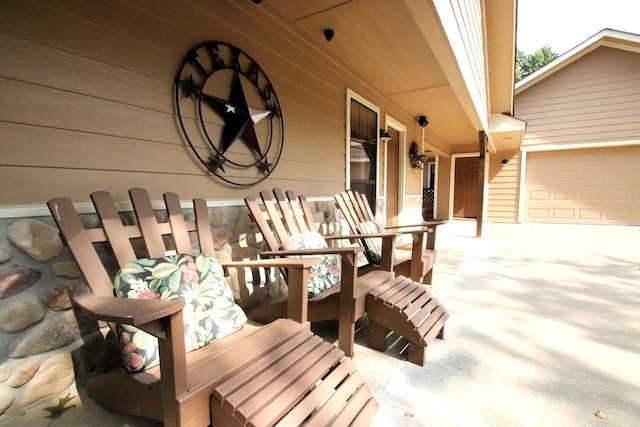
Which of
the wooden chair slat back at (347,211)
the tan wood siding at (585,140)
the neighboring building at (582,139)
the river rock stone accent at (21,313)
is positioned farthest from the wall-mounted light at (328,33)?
the tan wood siding at (585,140)

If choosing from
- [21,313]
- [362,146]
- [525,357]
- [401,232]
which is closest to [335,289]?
[401,232]

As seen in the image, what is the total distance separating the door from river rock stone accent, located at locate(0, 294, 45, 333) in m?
4.45

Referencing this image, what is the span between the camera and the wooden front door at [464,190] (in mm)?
9375

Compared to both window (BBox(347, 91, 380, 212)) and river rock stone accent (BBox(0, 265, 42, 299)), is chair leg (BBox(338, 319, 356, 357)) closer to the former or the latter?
river rock stone accent (BBox(0, 265, 42, 299))

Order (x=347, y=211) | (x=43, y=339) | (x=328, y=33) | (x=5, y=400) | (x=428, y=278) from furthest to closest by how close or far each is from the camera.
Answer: (x=428, y=278) < (x=347, y=211) < (x=328, y=33) < (x=43, y=339) < (x=5, y=400)

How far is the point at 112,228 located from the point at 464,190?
996 cm

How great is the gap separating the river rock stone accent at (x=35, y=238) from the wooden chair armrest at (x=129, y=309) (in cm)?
53

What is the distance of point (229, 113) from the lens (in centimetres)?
210

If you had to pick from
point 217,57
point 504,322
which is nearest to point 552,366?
point 504,322

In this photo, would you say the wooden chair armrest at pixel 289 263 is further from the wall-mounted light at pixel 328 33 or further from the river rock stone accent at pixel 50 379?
the wall-mounted light at pixel 328 33

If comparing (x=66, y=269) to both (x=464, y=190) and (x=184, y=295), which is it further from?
(x=464, y=190)

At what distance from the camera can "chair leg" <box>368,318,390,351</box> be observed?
1.90 m

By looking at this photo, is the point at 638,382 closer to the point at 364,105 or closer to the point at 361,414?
the point at 361,414

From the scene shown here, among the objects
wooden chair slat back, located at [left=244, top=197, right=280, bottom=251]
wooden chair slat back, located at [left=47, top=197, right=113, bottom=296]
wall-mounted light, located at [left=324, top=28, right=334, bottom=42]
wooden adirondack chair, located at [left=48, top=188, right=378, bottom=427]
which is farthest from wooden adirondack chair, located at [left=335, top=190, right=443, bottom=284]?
wooden chair slat back, located at [left=47, top=197, right=113, bottom=296]
